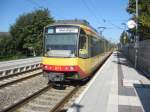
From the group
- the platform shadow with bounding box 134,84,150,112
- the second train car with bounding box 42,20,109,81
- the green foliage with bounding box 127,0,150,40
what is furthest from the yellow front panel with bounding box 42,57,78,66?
the green foliage with bounding box 127,0,150,40

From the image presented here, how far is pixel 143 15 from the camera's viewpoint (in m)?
19.8

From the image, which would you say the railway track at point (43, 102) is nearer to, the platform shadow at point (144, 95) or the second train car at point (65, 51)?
the second train car at point (65, 51)

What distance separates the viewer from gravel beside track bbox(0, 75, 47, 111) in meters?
10.1

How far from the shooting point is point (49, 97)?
11.0m

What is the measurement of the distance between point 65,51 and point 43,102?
335cm

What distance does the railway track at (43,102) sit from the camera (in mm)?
8975

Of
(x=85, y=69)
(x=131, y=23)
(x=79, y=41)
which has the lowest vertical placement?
(x=85, y=69)

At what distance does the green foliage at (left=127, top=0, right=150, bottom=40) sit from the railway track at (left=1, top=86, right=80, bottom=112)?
8.58 m

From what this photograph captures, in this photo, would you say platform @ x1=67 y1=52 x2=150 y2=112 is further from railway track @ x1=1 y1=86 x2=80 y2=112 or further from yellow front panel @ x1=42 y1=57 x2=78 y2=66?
yellow front panel @ x1=42 y1=57 x2=78 y2=66

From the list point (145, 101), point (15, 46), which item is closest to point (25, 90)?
point (145, 101)

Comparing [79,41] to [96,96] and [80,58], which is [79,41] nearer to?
[80,58]

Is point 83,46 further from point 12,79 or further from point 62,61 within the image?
point 12,79

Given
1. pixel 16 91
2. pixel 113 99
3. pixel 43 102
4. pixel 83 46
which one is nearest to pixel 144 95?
pixel 113 99

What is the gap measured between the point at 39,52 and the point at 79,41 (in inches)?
1282
